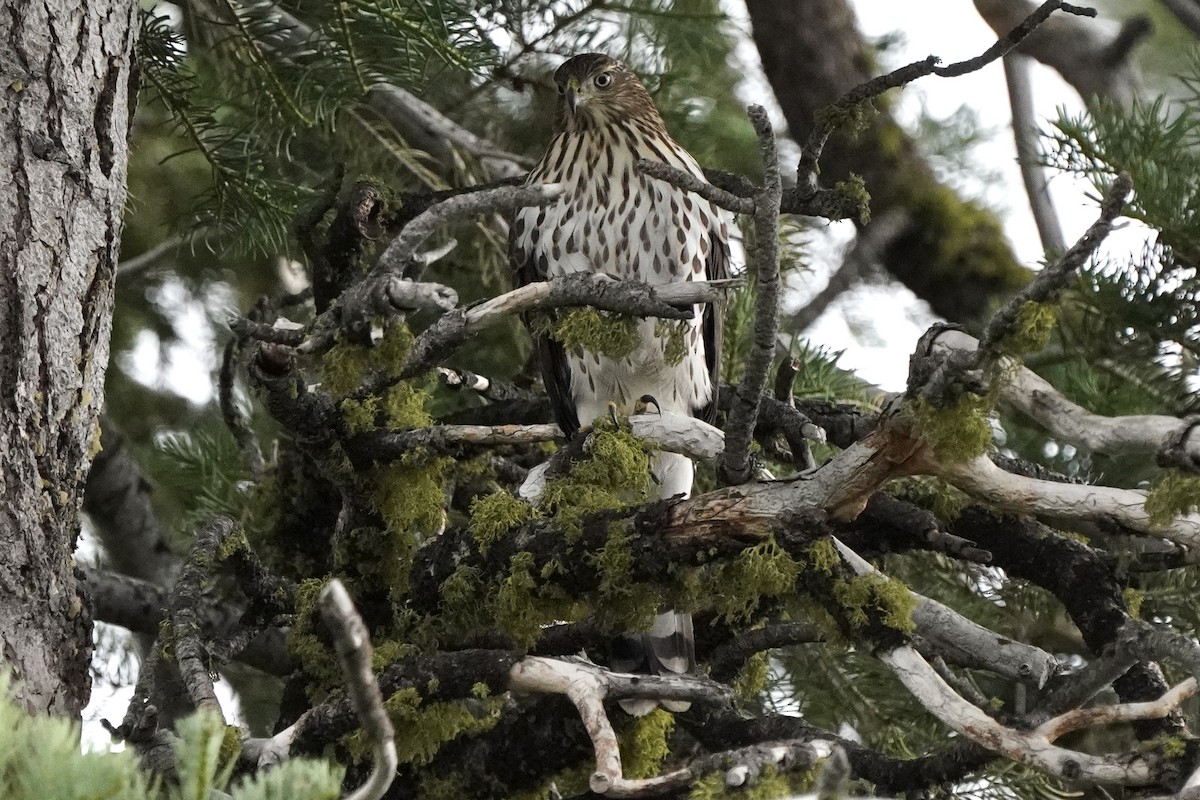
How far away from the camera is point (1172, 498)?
6.26ft

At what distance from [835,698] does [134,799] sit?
2.40 m

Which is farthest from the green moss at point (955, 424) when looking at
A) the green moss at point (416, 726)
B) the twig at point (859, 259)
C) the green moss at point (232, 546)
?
the twig at point (859, 259)

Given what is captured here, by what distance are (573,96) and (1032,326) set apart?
2.34 metres

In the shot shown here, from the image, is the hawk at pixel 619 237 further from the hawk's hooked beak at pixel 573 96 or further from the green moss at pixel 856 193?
the green moss at pixel 856 193

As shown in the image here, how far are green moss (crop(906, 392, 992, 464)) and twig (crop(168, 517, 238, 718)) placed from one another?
111 centimetres

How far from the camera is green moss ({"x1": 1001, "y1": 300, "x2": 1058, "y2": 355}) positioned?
1.71 meters

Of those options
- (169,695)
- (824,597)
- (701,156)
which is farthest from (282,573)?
(701,156)

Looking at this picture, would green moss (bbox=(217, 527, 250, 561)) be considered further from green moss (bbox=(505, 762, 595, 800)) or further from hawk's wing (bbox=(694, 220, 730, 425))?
hawk's wing (bbox=(694, 220, 730, 425))

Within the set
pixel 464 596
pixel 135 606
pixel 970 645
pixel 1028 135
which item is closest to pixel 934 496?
pixel 970 645

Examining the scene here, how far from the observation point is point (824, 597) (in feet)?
7.01

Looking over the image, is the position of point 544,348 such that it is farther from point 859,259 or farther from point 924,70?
point 859,259

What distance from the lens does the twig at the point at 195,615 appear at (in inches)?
83.1

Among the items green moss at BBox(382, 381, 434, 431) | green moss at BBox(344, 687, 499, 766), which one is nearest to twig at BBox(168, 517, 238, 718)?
green moss at BBox(344, 687, 499, 766)

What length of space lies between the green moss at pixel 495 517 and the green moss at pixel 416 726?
10.9 inches
